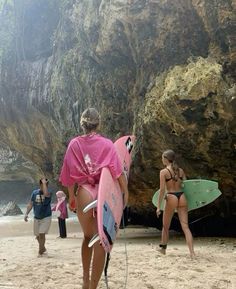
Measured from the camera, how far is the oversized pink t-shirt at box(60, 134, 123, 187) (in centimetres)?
331

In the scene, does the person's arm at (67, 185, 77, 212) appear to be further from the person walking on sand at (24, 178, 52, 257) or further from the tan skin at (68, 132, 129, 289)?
the person walking on sand at (24, 178, 52, 257)

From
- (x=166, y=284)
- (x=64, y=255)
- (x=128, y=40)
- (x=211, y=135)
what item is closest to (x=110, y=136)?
(x=128, y=40)

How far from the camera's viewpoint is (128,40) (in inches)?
318

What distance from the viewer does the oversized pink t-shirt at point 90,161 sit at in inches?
130

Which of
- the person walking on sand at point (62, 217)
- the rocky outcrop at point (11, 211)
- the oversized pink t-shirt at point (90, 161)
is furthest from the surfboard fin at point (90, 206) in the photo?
the rocky outcrop at point (11, 211)

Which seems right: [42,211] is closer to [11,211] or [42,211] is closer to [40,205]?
[40,205]

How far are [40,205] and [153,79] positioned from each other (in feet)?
10.5

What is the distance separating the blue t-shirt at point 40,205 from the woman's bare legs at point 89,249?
372 cm

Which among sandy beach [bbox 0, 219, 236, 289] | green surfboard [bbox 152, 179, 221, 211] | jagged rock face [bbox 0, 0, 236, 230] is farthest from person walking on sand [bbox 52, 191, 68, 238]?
sandy beach [bbox 0, 219, 236, 289]

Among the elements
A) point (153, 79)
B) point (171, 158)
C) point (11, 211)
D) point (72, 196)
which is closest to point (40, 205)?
point (171, 158)

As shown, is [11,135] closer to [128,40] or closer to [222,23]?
[128,40]

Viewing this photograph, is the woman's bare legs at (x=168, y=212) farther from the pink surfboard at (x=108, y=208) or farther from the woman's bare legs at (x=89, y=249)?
the woman's bare legs at (x=89, y=249)

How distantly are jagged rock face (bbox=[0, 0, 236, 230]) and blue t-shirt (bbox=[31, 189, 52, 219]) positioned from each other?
232 centimetres

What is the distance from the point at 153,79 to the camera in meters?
7.85
